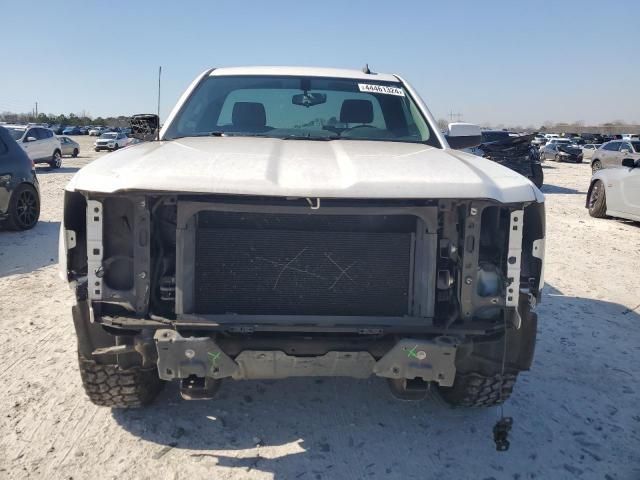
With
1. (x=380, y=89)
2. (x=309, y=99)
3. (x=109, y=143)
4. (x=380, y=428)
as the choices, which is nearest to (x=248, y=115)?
(x=309, y=99)

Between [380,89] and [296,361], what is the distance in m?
2.48

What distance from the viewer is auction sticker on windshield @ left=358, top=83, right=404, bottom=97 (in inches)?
168

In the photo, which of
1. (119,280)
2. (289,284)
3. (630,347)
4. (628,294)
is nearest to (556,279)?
(628,294)

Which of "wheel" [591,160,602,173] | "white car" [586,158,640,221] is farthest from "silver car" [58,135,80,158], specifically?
"white car" [586,158,640,221]

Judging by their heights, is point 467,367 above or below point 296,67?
below

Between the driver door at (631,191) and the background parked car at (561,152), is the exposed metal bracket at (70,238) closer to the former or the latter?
the driver door at (631,191)

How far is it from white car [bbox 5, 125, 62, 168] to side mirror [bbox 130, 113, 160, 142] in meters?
17.8

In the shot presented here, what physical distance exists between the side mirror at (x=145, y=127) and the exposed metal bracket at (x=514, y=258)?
7.93 feet

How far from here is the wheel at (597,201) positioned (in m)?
11.1

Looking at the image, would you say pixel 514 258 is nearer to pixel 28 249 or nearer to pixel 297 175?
pixel 297 175

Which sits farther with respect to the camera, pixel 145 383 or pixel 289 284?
pixel 145 383

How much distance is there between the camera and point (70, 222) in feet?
8.79

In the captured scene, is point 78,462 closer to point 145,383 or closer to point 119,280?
point 145,383

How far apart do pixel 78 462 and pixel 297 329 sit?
4.36ft
